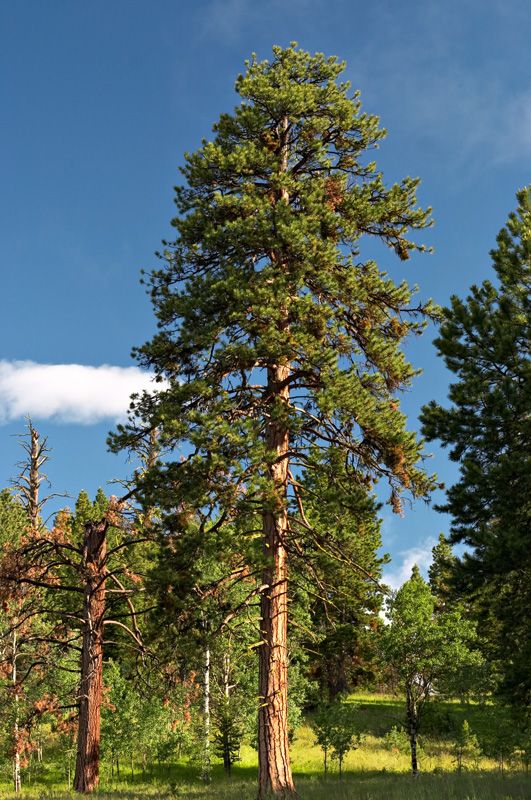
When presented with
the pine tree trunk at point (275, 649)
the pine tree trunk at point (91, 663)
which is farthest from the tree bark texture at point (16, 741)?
the pine tree trunk at point (275, 649)

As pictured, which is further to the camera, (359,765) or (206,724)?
(359,765)

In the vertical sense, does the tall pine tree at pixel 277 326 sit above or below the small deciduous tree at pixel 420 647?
above

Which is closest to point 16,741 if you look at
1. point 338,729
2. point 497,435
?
point 338,729

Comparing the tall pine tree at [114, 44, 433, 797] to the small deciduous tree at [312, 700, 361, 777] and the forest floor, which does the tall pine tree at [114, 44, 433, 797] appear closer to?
the forest floor

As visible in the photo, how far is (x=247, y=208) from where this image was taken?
542 inches

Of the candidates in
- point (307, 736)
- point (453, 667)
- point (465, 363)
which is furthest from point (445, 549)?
point (465, 363)

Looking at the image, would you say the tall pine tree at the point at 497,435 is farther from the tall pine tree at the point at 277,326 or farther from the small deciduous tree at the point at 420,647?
the small deciduous tree at the point at 420,647

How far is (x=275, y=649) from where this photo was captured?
12.1m

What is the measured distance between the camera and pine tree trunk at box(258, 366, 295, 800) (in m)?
11.4

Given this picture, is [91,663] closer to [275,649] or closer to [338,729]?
[275,649]

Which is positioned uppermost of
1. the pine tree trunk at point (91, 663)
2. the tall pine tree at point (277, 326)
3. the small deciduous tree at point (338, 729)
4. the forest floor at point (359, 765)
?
the tall pine tree at point (277, 326)

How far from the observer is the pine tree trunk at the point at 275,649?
447 inches

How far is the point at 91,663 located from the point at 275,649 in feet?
20.1

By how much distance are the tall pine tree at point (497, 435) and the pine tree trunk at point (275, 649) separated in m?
5.97
